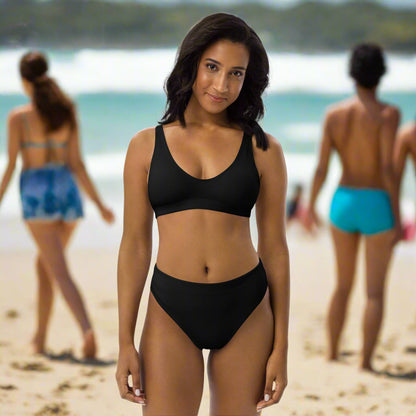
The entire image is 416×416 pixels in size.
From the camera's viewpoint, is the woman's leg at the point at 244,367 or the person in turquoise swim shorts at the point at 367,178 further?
the person in turquoise swim shorts at the point at 367,178

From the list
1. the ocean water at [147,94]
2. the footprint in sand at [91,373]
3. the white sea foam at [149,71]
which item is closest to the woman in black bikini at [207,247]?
the footprint in sand at [91,373]

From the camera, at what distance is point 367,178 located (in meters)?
4.81

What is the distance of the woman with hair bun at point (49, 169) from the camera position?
482 centimetres

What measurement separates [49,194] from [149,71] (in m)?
20.6

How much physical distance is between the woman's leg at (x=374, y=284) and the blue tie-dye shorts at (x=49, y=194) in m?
1.87

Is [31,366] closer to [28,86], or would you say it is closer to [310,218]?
[28,86]

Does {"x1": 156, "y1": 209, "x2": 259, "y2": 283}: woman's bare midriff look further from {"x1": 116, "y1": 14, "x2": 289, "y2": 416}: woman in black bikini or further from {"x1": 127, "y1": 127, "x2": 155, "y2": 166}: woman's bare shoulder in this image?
{"x1": 127, "y1": 127, "x2": 155, "y2": 166}: woman's bare shoulder

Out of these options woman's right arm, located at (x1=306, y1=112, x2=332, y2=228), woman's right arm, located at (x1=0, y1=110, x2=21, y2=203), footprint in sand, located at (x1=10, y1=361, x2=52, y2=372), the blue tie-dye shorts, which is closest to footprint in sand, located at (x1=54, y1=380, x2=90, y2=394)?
footprint in sand, located at (x1=10, y1=361, x2=52, y2=372)

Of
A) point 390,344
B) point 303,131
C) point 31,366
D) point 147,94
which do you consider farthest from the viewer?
point 147,94

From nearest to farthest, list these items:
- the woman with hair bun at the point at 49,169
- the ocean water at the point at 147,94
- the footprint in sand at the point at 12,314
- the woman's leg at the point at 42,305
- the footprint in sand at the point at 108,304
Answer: the woman with hair bun at the point at 49,169, the woman's leg at the point at 42,305, the footprint in sand at the point at 12,314, the footprint in sand at the point at 108,304, the ocean water at the point at 147,94

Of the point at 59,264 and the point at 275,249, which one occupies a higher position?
the point at 275,249

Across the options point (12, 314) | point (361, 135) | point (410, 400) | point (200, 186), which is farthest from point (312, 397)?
point (12, 314)

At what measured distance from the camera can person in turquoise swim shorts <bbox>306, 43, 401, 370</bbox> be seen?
4.72 meters

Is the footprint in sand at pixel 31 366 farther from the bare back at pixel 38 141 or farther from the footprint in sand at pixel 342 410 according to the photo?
the footprint in sand at pixel 342 410
